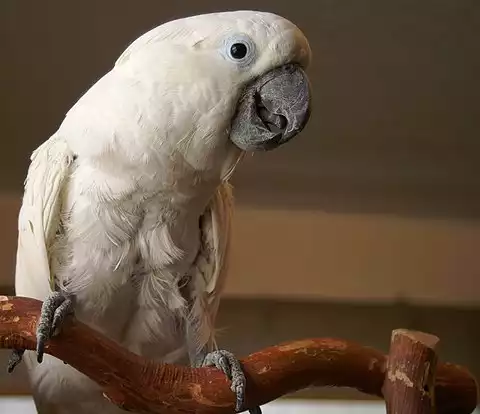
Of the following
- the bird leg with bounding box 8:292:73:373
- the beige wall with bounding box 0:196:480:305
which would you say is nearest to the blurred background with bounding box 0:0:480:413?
the beige wall with bounding box 0:196:480:305

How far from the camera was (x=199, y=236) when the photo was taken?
4.14 feet

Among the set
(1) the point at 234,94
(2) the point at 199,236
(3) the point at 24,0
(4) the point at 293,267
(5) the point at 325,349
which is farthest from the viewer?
(4) the point at 293,267

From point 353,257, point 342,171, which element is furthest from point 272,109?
point 353,257

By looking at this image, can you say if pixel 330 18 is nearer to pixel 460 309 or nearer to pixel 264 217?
pixel 264 217

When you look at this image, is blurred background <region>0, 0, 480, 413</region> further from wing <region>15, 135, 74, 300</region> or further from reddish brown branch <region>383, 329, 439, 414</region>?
reddish brown branch <region>383, 329, 439, 414</region>

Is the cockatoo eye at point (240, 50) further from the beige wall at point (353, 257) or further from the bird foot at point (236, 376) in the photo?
the beige wall at point (353, 257)

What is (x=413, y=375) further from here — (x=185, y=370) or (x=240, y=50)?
(x=240, y=50)

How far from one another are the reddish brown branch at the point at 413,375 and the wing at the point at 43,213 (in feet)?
1.87

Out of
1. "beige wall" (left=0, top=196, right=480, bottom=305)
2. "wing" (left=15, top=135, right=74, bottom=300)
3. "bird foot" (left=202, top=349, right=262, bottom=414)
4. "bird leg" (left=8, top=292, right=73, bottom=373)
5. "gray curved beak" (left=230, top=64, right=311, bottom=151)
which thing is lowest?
"beige wall" (left=0, top=196, right=480, bottom=305)

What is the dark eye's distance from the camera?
110 cm

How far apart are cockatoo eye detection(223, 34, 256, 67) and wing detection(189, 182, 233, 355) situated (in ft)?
0.83

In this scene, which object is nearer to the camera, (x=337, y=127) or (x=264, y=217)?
(x=337, y=127)

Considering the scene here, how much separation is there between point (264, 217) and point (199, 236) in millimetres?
1124

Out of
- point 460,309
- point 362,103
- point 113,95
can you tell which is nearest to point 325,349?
point 113,95
